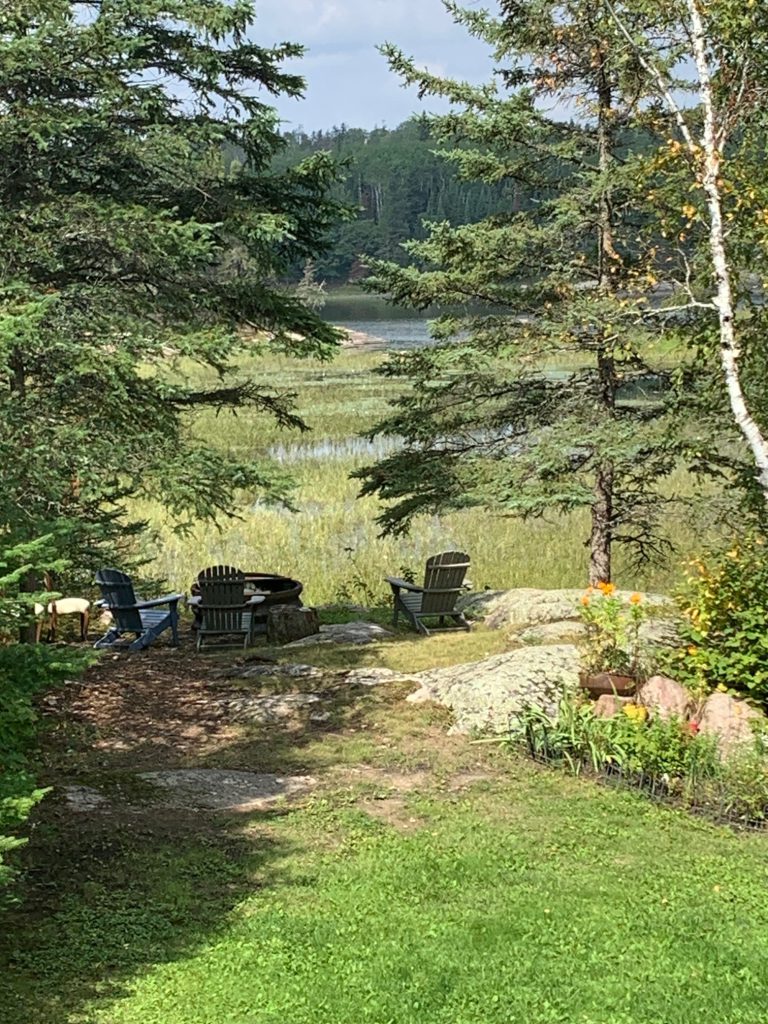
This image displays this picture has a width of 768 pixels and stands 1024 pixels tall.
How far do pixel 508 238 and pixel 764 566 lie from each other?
5.76m

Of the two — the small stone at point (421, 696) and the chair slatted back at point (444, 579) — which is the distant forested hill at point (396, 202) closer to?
the chair slatted back at point (444, 579)

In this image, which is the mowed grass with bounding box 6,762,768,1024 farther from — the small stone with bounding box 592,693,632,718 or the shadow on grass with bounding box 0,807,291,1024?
the small stone with bounding box 592,693,632,718

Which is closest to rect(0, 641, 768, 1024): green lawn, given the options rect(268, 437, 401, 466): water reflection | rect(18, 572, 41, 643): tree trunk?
rect(18, 572, 41, 643): tree trunk

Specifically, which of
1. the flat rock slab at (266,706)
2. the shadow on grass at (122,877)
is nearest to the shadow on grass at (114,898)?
the shadow on grass at (122,877)

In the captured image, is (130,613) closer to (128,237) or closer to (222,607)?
(222,607)

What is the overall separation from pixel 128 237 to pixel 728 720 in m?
5.96

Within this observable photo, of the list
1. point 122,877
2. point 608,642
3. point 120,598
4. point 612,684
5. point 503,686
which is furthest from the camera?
point 120,598

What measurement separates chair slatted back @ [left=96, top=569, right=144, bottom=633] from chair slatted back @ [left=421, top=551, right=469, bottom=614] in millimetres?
3604

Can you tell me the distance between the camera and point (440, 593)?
13.0 meters

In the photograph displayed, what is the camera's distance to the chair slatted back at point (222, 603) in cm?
1205

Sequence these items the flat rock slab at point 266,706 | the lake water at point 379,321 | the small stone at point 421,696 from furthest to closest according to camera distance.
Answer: the lake water at point 379,321, the small stone at point 421,696, the flat rock slab at point 266,706

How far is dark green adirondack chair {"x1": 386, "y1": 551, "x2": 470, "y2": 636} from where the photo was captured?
1296 centimetres

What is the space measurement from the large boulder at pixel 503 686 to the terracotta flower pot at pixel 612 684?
31 cm

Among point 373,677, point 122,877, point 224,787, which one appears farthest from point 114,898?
point 373,677
